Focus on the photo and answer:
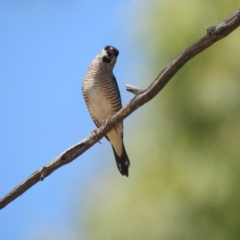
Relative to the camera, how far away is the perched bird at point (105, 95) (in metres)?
4.36

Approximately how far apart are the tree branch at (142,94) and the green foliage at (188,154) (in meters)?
1.62

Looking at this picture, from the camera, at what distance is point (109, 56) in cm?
439

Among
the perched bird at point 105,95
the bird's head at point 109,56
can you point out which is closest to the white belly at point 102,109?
the perched bird at point 105,95

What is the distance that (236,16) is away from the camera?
2367mm

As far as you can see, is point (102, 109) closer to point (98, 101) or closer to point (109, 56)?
point (98, 101)

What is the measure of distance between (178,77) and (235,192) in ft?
3.34

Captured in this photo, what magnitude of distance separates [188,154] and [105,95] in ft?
2.67

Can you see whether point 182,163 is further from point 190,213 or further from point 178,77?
point 178,77

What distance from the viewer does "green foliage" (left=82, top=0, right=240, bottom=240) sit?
4496mm

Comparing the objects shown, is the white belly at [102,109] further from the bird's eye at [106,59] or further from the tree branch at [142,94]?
the tree branch at [142,94]

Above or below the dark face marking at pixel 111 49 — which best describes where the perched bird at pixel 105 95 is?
below

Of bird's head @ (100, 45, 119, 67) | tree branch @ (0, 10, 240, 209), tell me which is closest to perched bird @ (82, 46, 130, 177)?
bird's head @ (100, 45, 119, 67)

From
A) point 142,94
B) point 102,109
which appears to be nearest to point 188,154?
point 102,109

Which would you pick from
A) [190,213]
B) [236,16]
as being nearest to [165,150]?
[190,213]
